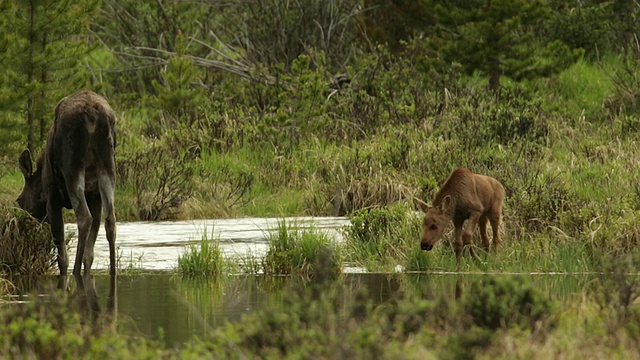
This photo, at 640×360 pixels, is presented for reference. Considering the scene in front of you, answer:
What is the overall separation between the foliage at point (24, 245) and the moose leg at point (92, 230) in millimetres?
637

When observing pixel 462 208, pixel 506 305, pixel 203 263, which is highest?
pixel 462 208

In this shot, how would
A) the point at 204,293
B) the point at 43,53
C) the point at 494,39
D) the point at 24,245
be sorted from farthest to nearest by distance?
the point at 494,39, the point at 43,53, the point at 24,245, the point at 204,293

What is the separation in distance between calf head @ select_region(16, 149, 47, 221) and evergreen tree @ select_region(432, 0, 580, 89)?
12589 millimetres

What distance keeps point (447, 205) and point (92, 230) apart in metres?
3.62

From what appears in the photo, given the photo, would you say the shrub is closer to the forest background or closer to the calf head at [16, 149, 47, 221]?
the forest background

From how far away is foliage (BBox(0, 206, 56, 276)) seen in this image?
15359 mm

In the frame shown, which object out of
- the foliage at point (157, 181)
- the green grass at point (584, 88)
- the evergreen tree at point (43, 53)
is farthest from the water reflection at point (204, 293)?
the green grass at point (584, 88)

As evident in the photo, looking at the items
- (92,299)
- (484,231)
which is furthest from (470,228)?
(92,299)

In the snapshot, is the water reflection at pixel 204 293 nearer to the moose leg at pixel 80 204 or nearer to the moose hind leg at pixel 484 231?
the moose leg at pixel 80 204

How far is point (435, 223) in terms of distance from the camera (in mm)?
14867

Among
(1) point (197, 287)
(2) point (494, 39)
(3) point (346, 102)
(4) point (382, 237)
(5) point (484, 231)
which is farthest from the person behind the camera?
(2) point (494, 39)

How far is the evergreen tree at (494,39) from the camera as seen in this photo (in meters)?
26.7

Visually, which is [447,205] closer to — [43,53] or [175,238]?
[175,238]

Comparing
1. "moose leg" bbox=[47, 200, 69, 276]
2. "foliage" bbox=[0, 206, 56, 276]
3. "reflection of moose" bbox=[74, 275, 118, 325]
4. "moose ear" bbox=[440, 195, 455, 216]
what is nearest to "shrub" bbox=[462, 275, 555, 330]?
"reflection of moose" bbox=[74, 275, 118, 325]
